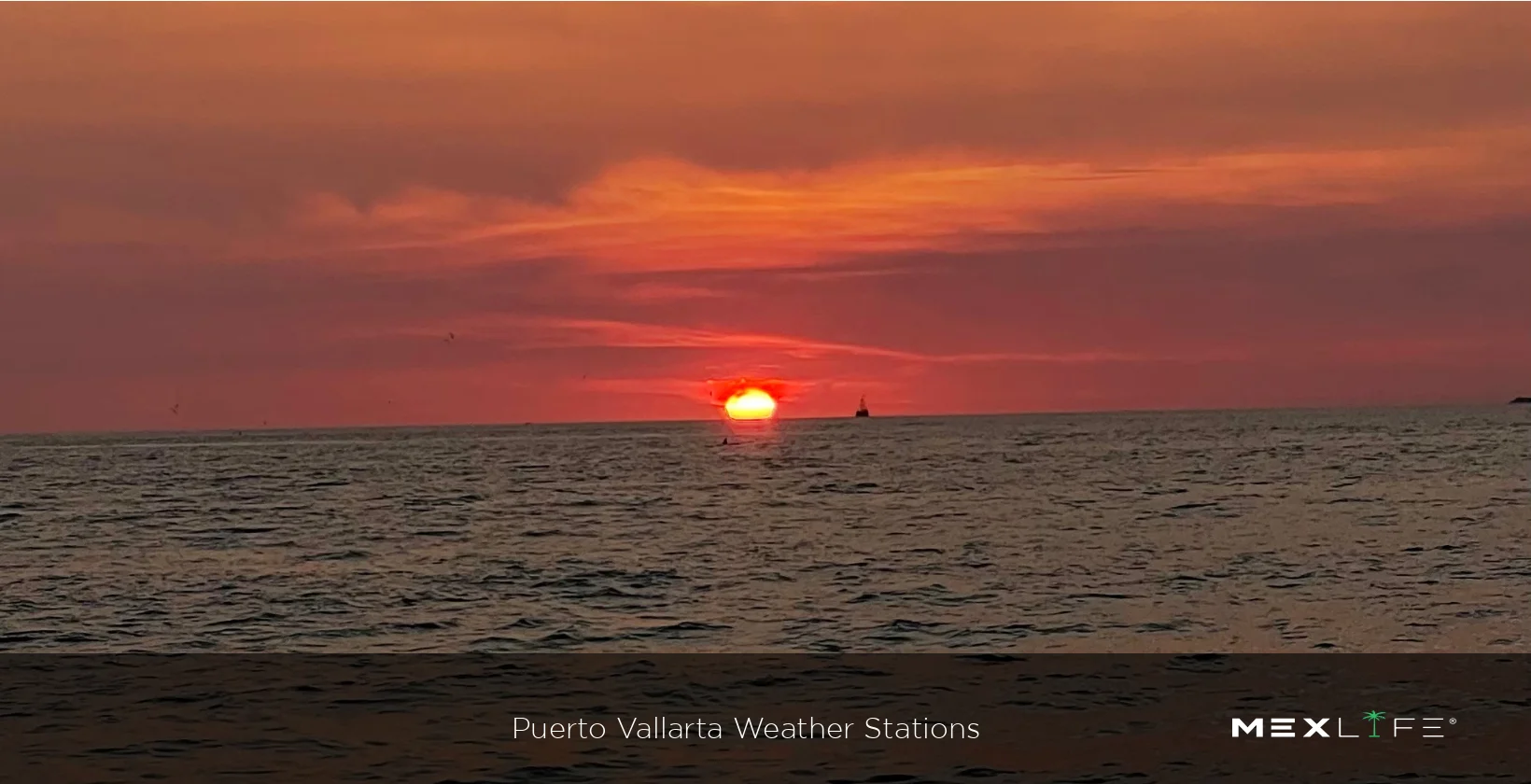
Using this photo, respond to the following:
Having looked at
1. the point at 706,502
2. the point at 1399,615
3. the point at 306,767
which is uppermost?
the point at 706,502

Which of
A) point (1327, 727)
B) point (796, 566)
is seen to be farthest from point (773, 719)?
point (796, 566)

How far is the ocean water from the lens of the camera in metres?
36.3

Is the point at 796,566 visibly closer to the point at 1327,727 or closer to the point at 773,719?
the point at 773,719

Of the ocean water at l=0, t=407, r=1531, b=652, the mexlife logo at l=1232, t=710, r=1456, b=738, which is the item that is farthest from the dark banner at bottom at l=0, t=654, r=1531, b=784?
the ocean water at l=0, t=407, r=1531, b=652

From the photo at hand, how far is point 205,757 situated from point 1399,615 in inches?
1065

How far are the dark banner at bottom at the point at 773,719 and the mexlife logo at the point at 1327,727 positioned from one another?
55 millimetres

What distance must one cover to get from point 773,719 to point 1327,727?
7946 mm

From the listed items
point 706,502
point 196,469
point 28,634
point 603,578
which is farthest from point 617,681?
point 196,469

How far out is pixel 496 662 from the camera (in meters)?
31.1

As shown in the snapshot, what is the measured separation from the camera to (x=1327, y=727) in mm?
23250

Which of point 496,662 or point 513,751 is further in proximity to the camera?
point 496,662

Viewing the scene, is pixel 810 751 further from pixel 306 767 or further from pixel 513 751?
pixel 306 767

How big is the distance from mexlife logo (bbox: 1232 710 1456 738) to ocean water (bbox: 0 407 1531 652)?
28.6 feet

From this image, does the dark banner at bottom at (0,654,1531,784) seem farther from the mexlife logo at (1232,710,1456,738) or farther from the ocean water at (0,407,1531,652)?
the ocean water at (0,407,1531,652)
